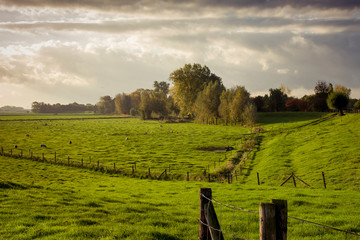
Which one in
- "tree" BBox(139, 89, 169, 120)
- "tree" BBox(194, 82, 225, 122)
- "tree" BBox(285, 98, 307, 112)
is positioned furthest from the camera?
"tree" BBox(139, 89, 169, 120)

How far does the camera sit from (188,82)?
14425 cm

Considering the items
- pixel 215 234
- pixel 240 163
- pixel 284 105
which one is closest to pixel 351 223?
pixel 215 234

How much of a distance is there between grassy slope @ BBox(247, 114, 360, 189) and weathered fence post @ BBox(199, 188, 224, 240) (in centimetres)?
2448

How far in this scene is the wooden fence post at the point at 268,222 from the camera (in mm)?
5512

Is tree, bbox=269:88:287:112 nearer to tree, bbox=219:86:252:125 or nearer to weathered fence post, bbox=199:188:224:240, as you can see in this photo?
tree, bbox=219:86:252:125

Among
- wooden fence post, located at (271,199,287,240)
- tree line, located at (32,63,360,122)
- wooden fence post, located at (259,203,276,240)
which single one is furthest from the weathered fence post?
tree line, located at (32,63,360,122)

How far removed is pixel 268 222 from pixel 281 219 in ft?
0.90

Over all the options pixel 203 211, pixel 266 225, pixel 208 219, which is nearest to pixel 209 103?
pixel 203 211

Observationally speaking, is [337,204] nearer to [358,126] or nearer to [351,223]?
[351,223]

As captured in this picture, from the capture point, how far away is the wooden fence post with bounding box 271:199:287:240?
17.9ft

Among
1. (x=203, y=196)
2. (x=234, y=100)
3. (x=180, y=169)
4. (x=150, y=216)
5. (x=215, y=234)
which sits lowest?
(x=180, y=169)

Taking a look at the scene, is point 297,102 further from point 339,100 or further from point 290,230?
point 290,230

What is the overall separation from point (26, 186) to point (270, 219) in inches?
950

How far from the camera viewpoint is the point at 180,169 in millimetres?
41688
